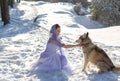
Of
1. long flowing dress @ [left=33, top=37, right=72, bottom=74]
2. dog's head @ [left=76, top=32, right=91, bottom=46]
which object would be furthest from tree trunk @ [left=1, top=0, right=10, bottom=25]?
dog's head @ [left=76, top=32, right=91, bottom=46]

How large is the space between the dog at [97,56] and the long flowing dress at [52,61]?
69cm

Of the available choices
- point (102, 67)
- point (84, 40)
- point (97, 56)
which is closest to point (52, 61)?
point (84, 40)

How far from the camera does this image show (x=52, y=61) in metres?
9.32

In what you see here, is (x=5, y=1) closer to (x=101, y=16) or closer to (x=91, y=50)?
(x=91, y=50)

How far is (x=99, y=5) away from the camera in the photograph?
3594cm

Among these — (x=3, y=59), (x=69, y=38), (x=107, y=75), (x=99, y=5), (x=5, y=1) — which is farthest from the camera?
(x=99, y=5)

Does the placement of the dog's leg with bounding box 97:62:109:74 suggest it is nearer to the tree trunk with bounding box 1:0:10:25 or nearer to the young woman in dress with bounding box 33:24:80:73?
the young woman in dress with bounding box 33:24:80:73

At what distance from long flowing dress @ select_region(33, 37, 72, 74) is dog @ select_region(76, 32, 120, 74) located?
69cm

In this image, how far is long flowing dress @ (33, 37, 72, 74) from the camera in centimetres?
929

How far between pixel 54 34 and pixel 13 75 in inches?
61.9

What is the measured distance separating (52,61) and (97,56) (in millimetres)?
1308

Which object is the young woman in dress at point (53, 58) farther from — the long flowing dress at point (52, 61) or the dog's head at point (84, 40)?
the dog's head at point (84, 40)

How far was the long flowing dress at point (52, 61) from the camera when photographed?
9289 millimetres

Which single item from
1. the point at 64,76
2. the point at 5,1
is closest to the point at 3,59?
the point at 64,76
